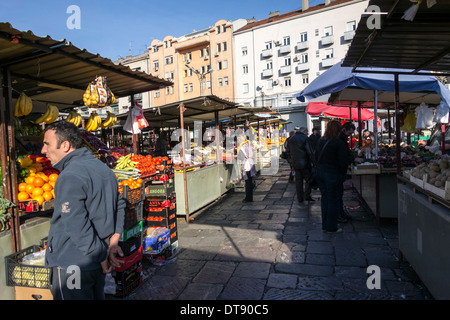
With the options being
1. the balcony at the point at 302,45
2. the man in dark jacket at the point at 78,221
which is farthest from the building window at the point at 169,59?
the man in dark jacket at the point at 78,221

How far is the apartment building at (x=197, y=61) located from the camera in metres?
41.2

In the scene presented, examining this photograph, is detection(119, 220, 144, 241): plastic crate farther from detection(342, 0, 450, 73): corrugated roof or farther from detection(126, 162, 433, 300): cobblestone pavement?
detection(342, 0, 450, 73): corrugated roof

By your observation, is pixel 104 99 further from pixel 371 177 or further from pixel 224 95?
pixel 224 95

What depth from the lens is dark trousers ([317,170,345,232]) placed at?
196 inches

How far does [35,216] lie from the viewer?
140 inches

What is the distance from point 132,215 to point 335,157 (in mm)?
3232

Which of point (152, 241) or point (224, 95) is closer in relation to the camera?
point (152, 241)

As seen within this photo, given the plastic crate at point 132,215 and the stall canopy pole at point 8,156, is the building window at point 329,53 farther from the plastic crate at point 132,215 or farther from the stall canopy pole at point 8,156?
the stall canopy pole at point 8,156

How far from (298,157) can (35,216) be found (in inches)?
216

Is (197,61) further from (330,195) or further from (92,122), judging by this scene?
(330,195)

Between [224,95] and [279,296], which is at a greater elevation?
[224,95]

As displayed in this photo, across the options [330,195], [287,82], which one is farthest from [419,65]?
[287,82]
